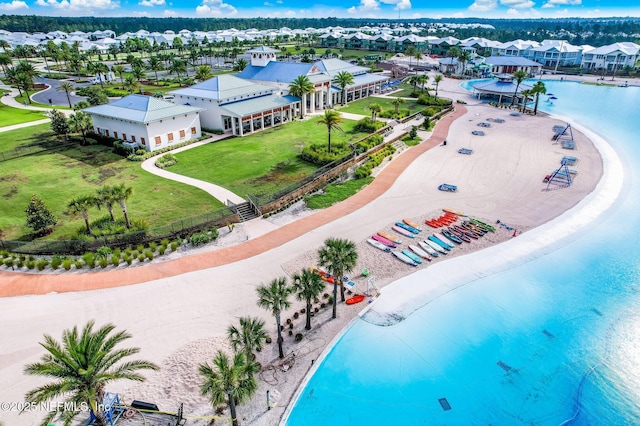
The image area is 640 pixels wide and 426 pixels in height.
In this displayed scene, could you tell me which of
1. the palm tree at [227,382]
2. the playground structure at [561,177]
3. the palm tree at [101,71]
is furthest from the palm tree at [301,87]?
the palm tree at [101,71]

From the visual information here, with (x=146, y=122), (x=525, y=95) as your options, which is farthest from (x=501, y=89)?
(x=146, y=122)

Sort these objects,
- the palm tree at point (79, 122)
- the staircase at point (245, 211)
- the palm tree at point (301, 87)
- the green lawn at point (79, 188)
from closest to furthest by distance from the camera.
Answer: the green lawn at point (79, 188) → the staircase at point (245, 211) → the palm tree at point (79, 122) → the palm tree at point (301, 87)

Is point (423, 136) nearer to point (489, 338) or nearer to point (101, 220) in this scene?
point (489, 338)

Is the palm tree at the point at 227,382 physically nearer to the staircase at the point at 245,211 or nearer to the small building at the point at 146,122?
the staircase at the point at 245,211

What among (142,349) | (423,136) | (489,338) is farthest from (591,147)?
(142,349)

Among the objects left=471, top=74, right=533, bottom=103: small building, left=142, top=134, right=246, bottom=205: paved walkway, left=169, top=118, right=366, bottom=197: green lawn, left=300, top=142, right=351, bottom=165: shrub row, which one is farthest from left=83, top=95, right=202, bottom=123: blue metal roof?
left=471, top=74, right=533, bottom=103: small building

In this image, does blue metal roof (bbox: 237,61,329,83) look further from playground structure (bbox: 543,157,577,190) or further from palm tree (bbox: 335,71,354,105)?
playground structure (bbox: 543,157,577,190)
